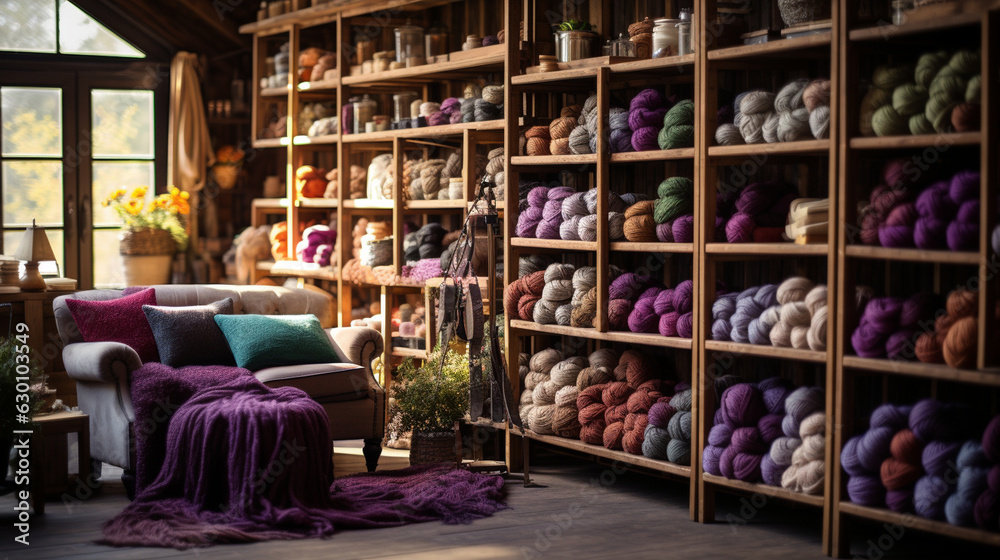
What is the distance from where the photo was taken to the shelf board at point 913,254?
A: 11.5ft

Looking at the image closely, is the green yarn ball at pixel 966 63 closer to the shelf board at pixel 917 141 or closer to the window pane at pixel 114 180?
the shelf board at pixel 917 141

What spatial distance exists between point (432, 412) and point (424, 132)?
1.63m

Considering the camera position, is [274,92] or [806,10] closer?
[806,10]

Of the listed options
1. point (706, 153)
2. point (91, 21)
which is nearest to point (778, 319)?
point (706, 153)

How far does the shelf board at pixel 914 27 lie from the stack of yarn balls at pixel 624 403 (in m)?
1.73

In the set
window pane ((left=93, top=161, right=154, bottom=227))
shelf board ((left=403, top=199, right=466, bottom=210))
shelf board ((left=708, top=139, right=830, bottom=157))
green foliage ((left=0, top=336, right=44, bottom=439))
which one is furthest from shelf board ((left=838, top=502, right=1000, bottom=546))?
window pane ((left=93, top=161, right=154, bottom=227))

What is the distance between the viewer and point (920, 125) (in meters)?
3.65

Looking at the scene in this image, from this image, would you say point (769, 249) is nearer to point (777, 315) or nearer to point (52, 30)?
point (777, 315)

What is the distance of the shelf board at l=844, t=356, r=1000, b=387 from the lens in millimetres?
3426

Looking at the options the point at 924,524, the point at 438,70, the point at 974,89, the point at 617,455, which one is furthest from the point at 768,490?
the point at 438,70

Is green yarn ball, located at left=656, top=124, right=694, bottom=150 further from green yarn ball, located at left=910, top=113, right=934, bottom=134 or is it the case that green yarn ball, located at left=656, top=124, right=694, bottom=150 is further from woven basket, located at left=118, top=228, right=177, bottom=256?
woven basket, located at left=118, top=228, right=177, bottom=256

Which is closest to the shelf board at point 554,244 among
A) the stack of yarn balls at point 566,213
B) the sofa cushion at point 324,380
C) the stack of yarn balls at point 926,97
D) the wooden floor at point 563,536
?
the stack of yarn balls at point 566,213

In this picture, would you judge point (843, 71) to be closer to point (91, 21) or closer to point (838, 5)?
point (838, 5)

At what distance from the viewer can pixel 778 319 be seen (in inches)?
163
